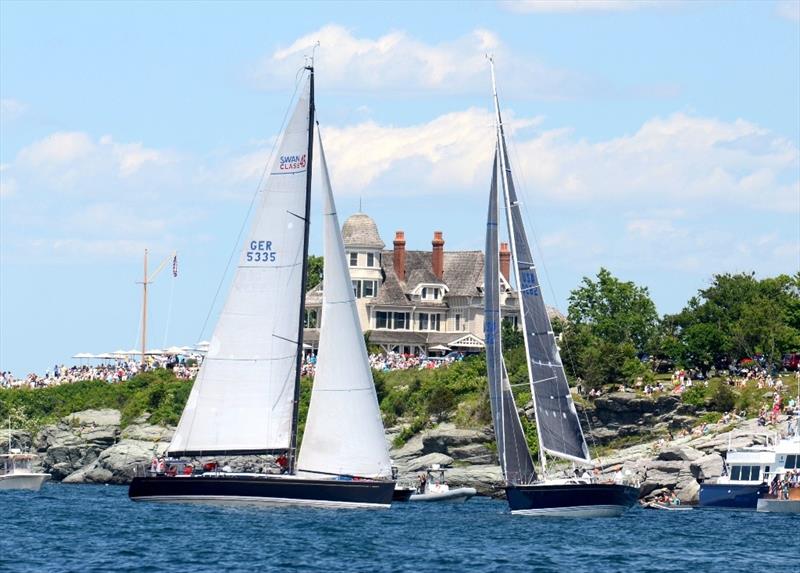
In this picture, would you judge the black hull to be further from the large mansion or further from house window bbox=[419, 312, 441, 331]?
house window bbox=[419, 312, 441, 331]

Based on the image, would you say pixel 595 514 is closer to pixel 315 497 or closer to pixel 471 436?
pixel 315 497

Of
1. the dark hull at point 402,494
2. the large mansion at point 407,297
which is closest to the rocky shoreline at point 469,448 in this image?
the dark hull at point 402,494

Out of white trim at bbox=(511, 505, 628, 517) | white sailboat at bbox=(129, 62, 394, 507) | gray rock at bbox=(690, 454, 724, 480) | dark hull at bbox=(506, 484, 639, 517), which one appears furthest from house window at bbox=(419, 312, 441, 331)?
white sailboat at bbox=(129, 62, 394, 507)

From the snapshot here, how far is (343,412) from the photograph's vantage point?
195 ft

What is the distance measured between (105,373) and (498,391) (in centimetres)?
6057

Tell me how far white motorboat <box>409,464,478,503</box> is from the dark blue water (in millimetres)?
10933

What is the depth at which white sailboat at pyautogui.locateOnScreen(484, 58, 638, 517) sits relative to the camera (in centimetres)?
6075

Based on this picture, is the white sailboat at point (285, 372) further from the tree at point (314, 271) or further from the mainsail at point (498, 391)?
the tree at point (314, 271)

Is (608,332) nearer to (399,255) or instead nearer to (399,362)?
(399,362)

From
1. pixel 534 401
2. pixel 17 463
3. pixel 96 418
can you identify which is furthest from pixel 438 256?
pixel 534 401

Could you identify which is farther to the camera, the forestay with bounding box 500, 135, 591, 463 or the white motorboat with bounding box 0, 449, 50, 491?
the white motorboat with bounding box 0, 449, 50, 491

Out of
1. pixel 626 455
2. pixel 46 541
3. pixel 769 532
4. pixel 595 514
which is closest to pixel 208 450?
pixel 46 541

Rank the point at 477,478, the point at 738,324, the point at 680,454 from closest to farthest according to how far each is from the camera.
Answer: the point at 680,454
the point at 477,478
the point at 738,324

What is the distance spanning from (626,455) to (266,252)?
101 feet
